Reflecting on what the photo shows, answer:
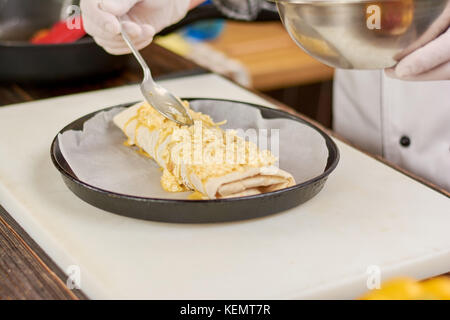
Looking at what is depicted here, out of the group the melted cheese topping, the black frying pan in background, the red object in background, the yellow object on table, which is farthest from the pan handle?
the yellow object on table

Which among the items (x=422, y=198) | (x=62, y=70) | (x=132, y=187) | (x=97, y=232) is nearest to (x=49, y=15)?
(x=62, y=70)

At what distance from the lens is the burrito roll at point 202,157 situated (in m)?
1.04

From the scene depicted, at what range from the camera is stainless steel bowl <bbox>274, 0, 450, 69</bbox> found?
0.88 meters

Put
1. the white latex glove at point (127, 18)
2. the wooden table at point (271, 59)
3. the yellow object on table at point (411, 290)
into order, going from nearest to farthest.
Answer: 1. the yellow object on table at point (411, 290)
2. the white latex glove at point (127, 18)
3. the wooden table at point (271, 59)

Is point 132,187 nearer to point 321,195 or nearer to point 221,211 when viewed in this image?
point 221,211

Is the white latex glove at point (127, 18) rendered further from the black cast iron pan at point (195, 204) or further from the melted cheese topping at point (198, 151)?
the black cast iron pan at point (195, 204)

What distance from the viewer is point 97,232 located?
38.8 inches

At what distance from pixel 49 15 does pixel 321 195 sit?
130 centimetres

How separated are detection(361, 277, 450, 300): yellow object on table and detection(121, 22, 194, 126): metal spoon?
0.52 m

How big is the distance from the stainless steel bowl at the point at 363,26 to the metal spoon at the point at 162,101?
35 cm

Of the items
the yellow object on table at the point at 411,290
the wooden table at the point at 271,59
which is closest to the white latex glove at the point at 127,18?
the yellow object on table at the point at 411,290

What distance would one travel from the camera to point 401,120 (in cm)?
150

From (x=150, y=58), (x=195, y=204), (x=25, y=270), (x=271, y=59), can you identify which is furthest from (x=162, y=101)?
(x=271, y=59)

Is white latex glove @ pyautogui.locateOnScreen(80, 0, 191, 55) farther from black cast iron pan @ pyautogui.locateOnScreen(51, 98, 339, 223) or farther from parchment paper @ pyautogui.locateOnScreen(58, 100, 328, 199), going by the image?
black cast iron pan @ pyautogui.locateOnScreen(51, 98, 339, 223)
